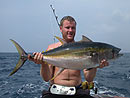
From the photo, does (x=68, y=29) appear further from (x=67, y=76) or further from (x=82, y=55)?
(x=67, y=76)

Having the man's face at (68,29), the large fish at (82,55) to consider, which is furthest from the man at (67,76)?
the large fish at (82,55)

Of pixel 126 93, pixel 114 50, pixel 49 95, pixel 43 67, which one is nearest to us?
pixel 114 50

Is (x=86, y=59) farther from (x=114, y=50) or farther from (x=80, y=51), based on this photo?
(x=114, y=50)

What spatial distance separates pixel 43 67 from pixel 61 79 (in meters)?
0.59

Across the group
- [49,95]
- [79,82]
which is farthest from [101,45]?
[49,95]

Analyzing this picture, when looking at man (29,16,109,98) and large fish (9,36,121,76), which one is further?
man (29,16,109,98)

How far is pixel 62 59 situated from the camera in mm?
2889

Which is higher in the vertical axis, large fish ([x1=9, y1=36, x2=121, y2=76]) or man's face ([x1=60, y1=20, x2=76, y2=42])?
man's face ([x1=60, y1=20, x2=76, y2=42])

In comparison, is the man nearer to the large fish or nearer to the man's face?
the man's face

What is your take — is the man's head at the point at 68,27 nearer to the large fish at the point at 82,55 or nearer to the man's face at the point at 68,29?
the man's face at the point at 68,29

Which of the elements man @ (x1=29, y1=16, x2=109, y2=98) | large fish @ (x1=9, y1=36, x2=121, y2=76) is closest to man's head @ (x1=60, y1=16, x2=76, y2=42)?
man @ (x1=29, y1=16, x2=109, y2=98)

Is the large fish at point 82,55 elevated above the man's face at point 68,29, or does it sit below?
below

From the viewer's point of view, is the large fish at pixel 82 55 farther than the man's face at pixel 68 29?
No

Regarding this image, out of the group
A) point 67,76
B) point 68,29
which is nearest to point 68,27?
point 68,29
